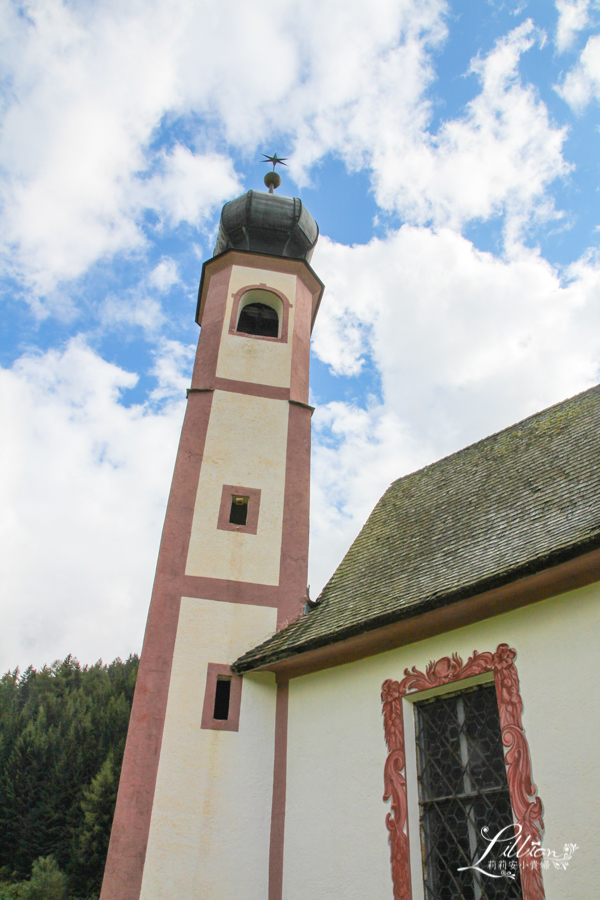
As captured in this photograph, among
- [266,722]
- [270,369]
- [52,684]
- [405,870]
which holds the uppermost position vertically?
[52,684]

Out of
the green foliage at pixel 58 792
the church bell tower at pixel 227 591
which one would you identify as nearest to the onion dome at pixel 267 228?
the church bell tower at pixel 227 591

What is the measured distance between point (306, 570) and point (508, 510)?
324cm

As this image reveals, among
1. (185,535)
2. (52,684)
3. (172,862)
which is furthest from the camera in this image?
(52,684)

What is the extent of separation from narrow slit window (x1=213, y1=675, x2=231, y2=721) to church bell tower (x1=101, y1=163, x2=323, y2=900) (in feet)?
0.06

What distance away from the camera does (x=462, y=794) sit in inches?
274

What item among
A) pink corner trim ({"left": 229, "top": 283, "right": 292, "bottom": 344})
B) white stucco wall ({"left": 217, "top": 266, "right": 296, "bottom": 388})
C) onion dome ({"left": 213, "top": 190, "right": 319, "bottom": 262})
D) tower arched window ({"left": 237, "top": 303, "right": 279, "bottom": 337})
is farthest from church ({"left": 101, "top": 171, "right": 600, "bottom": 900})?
onion dome ({"left": 213, "top": 190, "right": 319, "bottom": 262})

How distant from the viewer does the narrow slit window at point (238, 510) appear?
1136cm

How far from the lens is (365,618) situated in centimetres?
823

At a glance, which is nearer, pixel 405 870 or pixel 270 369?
pixel 405 870

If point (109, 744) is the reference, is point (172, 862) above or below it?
below

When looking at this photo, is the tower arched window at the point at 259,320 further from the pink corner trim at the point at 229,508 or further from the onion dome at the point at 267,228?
the pink corner trim at the point at 229,508

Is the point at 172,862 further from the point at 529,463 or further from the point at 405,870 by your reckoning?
the point at 529,463

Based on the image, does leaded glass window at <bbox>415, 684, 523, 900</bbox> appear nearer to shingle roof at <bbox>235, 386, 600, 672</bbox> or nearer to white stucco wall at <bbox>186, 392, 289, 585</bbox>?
shingle roof at <bbox>235, 386, 600, 672</bbox>

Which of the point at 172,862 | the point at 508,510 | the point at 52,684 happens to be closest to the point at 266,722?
the point at 172,862
